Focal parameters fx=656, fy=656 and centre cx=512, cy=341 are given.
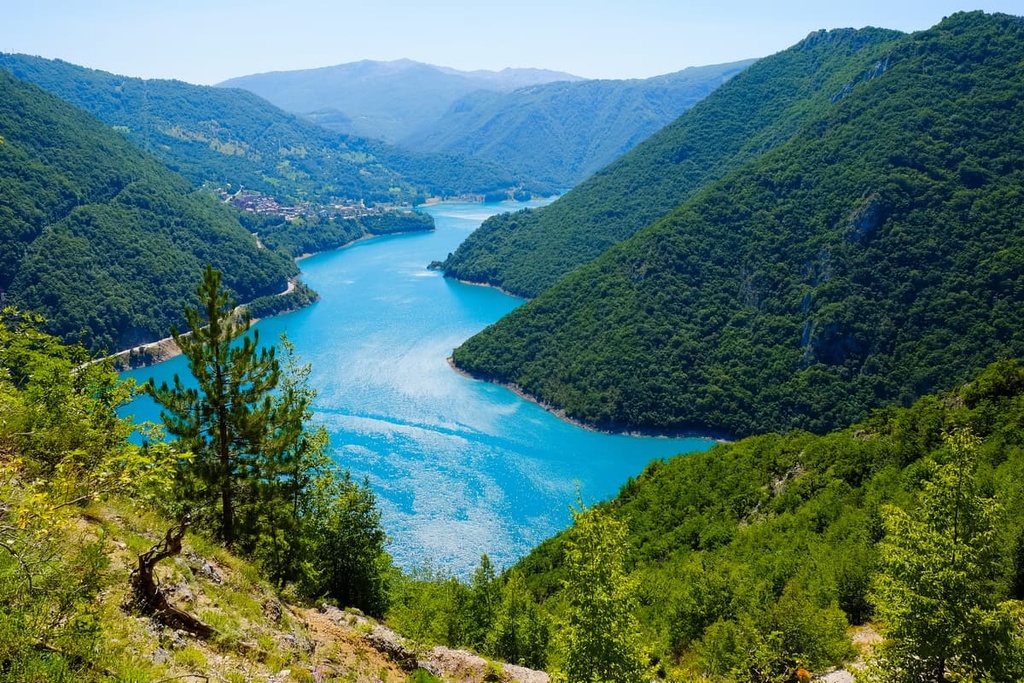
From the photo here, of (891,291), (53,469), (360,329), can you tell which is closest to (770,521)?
(53,469)

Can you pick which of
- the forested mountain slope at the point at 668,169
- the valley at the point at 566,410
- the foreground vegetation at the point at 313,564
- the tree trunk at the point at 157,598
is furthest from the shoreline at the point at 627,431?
the tree trunk at the point at 157,598

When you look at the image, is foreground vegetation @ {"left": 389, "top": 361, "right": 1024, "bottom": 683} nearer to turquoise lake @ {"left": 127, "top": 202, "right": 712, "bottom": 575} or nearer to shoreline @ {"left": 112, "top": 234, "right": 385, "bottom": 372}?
turquoise lake @ {"left": 127, "top": 202, "right": 712, "bottom": 575}

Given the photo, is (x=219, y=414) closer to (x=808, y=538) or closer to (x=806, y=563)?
(x=806, y=563)

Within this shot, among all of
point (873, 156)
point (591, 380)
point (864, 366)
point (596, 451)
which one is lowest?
point (596, 451)

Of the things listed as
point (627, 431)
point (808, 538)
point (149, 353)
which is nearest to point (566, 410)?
point (627, 431)

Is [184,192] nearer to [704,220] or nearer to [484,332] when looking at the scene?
[484,332]
